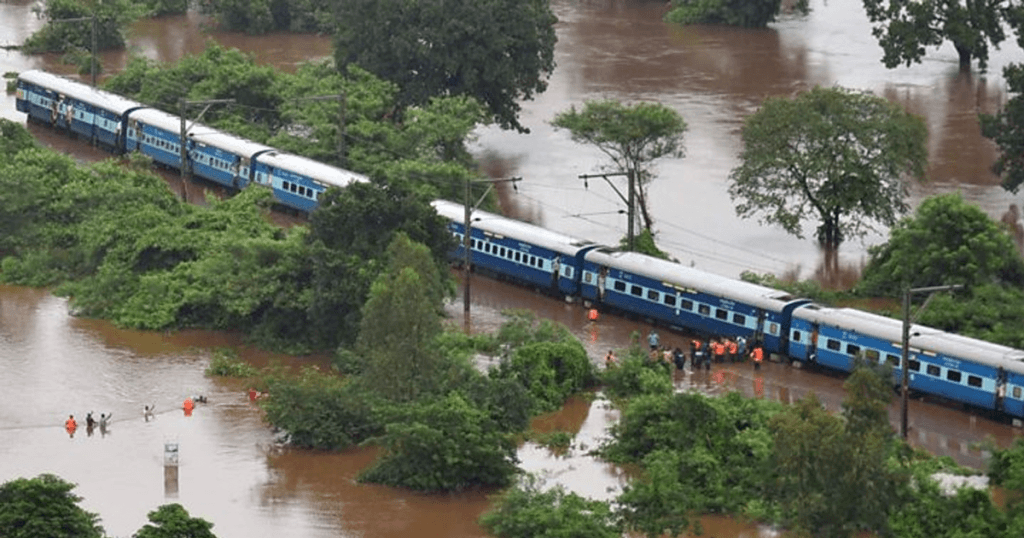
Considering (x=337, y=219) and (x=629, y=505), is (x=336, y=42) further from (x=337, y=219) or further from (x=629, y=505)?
(x=629, y=505)

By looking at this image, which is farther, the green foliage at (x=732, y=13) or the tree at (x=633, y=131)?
the green foliage at (x=732, y=13)

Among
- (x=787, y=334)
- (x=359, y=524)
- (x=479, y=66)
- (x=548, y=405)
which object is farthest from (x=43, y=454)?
(x=479, y=66)

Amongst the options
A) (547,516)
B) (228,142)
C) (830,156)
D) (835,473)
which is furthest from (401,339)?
(228,142)

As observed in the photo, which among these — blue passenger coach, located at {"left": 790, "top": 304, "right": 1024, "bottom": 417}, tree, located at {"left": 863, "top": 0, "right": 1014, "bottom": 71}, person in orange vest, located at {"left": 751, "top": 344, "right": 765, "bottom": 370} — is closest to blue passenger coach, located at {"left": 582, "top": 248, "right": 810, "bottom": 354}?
person in orange vest, located at {"left": 751, "top": 344, "right": 765, "bottom": 370}

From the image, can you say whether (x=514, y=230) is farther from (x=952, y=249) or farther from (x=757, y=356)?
(x=952, y=249)

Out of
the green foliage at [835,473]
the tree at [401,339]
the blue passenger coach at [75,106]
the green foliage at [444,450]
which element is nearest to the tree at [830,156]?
the tree at [401,339]

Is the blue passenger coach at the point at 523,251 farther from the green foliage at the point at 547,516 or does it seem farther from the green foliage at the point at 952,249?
the green foliage at the point at 547,516
